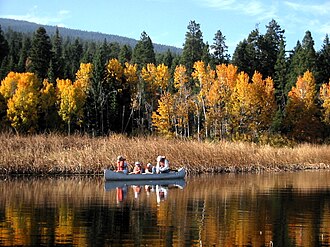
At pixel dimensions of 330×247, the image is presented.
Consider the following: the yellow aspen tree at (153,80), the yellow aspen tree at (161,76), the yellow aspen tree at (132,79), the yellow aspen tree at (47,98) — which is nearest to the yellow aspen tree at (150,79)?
the yellow aspen tree at (153,80)

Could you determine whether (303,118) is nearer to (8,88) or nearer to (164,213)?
(8,88)

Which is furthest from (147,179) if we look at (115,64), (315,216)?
(115,64)

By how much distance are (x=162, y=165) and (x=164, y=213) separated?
55.9 ft

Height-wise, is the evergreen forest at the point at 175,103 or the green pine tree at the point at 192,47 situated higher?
the green pine tree at the point at 192,47

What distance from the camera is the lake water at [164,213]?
52.2 feet

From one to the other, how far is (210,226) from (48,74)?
7024cm

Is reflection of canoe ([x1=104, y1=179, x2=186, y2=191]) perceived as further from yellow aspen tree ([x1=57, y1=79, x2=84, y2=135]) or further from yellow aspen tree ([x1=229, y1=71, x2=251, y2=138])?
yellow aspen tree ([x1=57, y1=79, x2=84, y2=135])

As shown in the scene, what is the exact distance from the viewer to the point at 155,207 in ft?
73.5

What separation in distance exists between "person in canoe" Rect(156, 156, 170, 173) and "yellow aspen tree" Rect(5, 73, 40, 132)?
36.1 m

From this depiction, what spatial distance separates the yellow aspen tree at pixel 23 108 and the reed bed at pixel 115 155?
29981mm

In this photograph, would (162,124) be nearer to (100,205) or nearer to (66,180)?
(66,180)

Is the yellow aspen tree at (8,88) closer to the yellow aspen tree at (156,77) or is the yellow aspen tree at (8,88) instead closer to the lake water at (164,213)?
the yellow aspen tree at (156,77)

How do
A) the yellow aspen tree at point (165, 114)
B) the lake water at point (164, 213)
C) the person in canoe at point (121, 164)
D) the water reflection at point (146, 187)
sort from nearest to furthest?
the lake water at point (164, 213) → the water reflection at point (146, 187) → the person in canoe at point (121, 164) → the yellow aspen tree at point (165, 114)

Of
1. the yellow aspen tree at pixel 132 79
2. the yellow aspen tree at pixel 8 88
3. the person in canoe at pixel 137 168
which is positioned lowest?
the person in canoe at pixel 137 168
